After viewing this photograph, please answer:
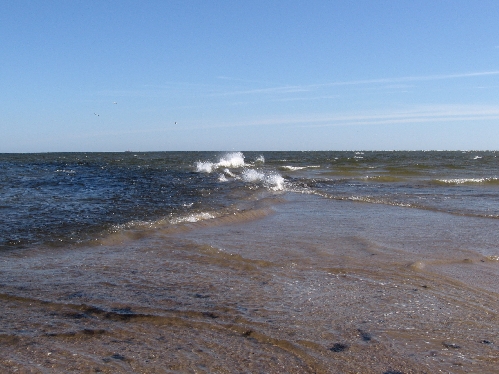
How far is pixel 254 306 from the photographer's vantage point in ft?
13.9

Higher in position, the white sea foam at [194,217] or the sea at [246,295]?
the white sea foam at [194,217]

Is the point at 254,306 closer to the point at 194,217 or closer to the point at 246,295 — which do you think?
the point at 246,295

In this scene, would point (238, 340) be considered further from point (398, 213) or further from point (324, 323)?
point (398, 213)

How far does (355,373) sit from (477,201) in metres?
12.2

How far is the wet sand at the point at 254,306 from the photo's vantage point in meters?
3.20

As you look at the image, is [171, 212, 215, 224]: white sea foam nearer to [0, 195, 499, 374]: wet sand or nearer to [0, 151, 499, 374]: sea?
[0, 151, 499, 374]: sea

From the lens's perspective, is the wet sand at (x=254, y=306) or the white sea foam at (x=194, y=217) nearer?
the wet sand at (x=254, y=306)

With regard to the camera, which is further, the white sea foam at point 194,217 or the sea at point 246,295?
the white sea foam at point 194,217

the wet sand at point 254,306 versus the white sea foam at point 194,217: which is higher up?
the white sea foam at point 194,217

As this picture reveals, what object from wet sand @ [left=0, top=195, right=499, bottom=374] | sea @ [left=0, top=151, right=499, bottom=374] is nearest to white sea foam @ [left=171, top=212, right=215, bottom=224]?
sea @ [left=0, top=151, right=499, bottom=374]

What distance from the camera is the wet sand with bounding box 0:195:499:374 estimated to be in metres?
3.20

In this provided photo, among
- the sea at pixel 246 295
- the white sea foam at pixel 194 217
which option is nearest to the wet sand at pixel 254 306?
the sea at pixel 246 295

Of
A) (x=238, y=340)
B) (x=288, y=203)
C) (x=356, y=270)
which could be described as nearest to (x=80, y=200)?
(x=288, y=203)

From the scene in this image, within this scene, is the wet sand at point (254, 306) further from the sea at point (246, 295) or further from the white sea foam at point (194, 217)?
the white sea foam at point (194, 217)
